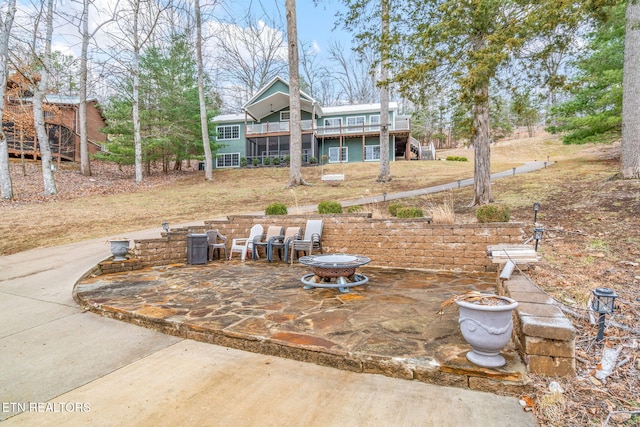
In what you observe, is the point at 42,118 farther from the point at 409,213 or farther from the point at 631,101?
the point at 631,101

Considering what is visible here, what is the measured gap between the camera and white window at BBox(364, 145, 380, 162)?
23891 millimetres

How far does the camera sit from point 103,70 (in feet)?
37.1

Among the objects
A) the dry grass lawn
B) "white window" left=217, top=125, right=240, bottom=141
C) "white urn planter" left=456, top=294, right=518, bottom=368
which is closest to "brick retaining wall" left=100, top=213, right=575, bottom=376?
"white urn planter" left=456, top=294, right=518, bottom=368

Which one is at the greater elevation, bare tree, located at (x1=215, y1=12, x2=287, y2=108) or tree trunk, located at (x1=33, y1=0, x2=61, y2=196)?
bare tree, located at (x1=215, y1=12, x2=287, y2=108)

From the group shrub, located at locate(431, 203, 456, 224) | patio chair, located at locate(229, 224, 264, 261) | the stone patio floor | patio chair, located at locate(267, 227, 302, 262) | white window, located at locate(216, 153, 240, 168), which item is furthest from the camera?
white window, located at locate(216, 153, 240, 168)

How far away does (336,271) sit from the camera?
4.40 m

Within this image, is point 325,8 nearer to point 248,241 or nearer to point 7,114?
point 248,241

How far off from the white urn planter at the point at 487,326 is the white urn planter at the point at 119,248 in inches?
239

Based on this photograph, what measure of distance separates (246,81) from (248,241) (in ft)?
84.9

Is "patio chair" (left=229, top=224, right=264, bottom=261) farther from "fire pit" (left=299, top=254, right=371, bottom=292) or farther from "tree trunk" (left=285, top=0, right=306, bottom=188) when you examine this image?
"tree trunk" (left=285, top=0, right=306, bottom=188)

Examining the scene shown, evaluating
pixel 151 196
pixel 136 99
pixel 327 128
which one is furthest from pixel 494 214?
pixel 327 128

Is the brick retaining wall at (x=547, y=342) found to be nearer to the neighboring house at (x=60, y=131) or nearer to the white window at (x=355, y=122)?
the white window at (x=355, y=122)

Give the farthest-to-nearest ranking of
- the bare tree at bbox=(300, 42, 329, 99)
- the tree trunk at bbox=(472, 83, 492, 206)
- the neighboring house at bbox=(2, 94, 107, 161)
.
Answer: the bare tree at bbox=(300, 42, 329, 99)
the neighboring house at bbox=(2, 94, 107, 161)
the tree trunk at bbox=(472, 83, 492, 206)

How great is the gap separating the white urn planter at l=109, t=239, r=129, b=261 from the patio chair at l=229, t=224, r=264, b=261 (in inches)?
79.3
